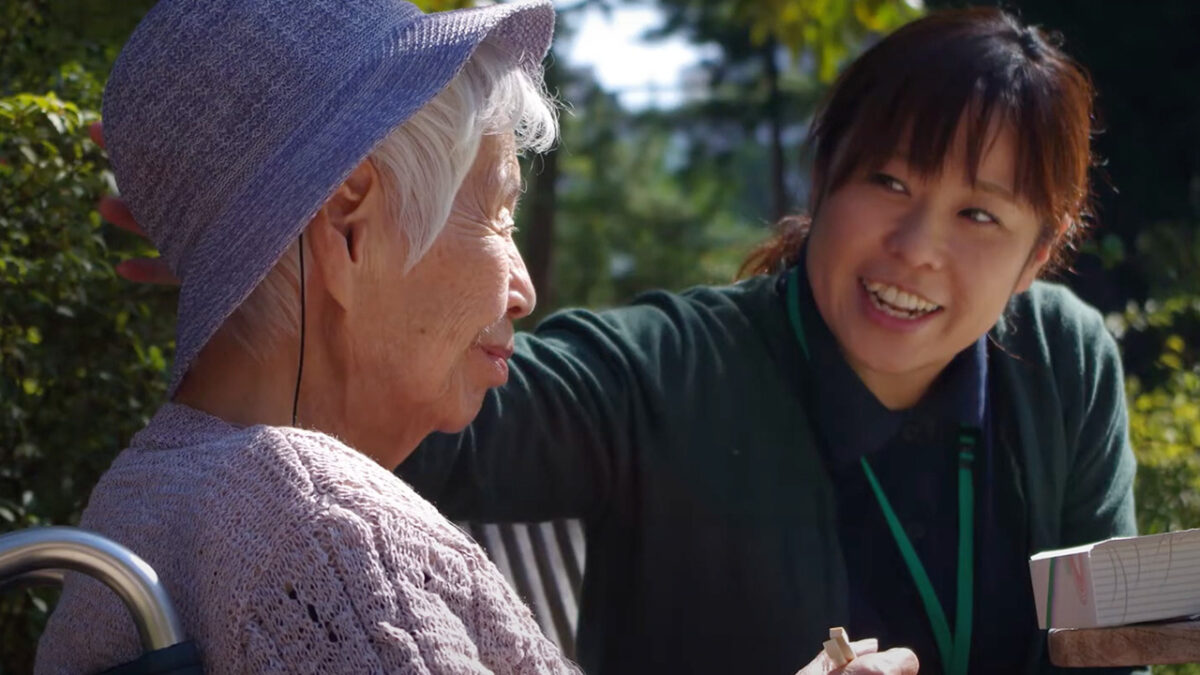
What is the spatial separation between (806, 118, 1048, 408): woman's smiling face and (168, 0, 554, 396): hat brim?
3.99 feet

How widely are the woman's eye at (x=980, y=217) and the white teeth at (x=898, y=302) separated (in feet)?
0.59

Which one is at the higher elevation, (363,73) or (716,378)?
(363,73)

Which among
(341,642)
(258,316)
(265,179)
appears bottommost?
(341,642)

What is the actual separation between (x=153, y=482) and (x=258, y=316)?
0.23m

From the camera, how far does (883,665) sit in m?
2.07

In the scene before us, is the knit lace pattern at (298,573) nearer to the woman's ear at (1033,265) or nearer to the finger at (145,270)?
the finger at (145,270)

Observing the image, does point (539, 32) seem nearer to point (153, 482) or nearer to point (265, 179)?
Result: point (265, 179)

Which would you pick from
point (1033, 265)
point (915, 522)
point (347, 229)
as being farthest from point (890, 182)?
point (347, 229)

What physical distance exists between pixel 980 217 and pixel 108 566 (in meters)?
1.88

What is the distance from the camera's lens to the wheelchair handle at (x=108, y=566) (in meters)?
1.42

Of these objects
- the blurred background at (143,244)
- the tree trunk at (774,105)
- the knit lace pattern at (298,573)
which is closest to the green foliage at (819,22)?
the blurred background at (143,244)

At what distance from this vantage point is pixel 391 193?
176 cm

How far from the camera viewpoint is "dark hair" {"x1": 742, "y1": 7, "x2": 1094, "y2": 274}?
9.03ft

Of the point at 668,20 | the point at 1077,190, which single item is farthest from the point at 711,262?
the point at 1077,190
